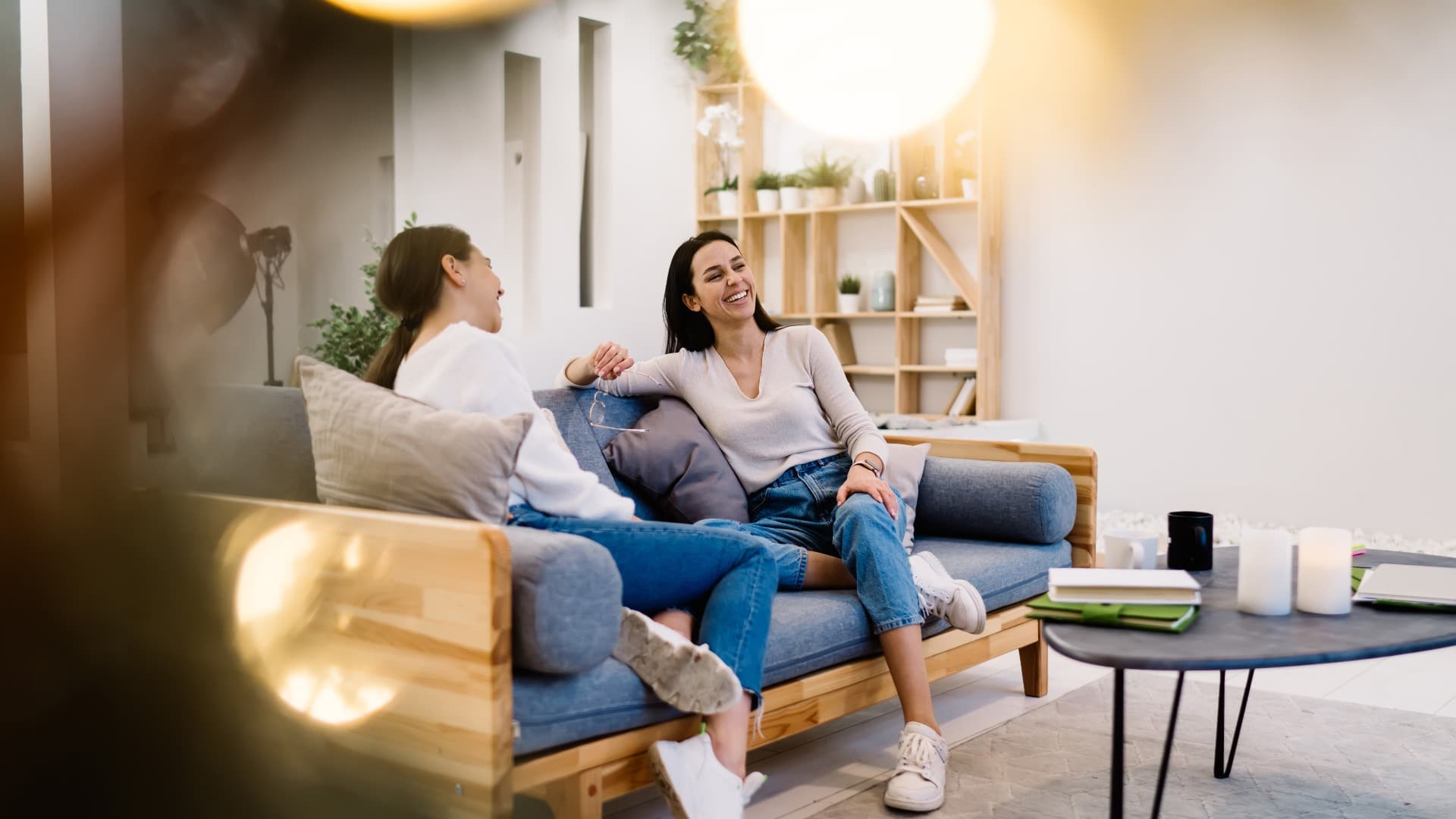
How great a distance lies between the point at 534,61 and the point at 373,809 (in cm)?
453

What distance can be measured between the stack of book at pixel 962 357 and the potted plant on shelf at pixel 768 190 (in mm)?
1202

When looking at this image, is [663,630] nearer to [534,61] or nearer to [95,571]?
[95,571]

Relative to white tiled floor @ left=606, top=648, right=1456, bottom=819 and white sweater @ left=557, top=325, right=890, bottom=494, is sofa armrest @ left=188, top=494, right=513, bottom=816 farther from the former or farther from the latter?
white sweater @ left=557, top=325, right=890, bottom=494

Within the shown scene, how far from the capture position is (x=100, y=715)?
259 centimetres

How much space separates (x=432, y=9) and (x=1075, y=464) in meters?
3.80

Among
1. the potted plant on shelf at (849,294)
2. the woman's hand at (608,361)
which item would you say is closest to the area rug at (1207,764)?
the woman's hand at (608,361)

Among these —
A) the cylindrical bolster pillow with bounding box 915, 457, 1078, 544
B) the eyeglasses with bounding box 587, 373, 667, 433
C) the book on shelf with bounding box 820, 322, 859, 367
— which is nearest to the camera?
the eyeglasses with bounding box 587, 373, 667, 433

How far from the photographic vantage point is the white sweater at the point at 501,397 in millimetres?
1825

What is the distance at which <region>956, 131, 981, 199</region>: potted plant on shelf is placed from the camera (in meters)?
5.31

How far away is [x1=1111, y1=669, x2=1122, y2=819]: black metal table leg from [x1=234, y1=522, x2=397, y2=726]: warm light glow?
992 mm

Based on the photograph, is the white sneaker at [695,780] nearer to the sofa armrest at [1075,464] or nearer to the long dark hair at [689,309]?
the long dark hair at [689,309]

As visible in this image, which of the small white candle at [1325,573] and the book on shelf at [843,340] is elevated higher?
the book on shelf at [843,340]

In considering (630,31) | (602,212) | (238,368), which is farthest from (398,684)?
(630,31)

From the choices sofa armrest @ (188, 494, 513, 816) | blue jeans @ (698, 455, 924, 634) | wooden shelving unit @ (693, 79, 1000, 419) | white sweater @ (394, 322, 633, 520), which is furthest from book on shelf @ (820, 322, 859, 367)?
sofa armrest @ (188, 494, 513, 816)
